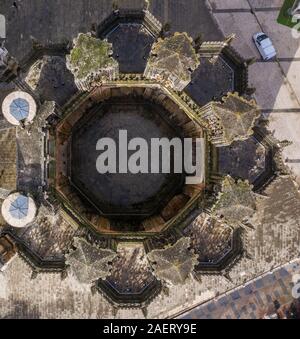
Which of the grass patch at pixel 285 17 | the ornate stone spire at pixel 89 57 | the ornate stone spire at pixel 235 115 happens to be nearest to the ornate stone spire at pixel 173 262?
the ornate stone spire at pixel 235 115

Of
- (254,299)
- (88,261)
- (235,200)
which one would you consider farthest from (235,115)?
(254,299)

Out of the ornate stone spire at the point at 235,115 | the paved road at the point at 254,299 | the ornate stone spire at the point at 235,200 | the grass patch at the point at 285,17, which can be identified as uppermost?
the grass patch at the point at 285,17

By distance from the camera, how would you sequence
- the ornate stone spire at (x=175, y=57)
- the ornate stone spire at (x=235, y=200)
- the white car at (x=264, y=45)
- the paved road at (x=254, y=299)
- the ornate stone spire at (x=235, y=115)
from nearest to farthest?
1. the ornate stone spire at (x=175, y=57)
2. the ornate stone spire at (x=235, y=115)
3. the ornate stone spire at (x=235, y=200)
4. the white car at (x=264, y=45)
5. the paved road at (x=254, y=299)

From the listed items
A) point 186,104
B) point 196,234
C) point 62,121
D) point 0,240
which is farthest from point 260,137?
point 0,240

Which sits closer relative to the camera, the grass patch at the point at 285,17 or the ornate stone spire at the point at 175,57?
the ornate stone spire at the point at 175,57

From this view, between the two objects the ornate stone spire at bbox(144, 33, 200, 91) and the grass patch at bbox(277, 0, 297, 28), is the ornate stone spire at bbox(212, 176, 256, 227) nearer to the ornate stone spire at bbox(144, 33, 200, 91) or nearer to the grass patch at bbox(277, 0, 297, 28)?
the ornate stone spire at bbox(144, 33, 200, 91)

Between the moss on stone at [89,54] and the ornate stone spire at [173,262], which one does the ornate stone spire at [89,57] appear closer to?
the moss on stone at [89,54]

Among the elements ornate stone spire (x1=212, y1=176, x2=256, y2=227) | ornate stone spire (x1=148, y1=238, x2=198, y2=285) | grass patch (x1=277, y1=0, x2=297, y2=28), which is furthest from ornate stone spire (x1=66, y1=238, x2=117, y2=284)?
grass patch (x1=277, y1=0, x2=297, y2=28)

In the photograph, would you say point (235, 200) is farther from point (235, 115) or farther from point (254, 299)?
point (254, 299)
